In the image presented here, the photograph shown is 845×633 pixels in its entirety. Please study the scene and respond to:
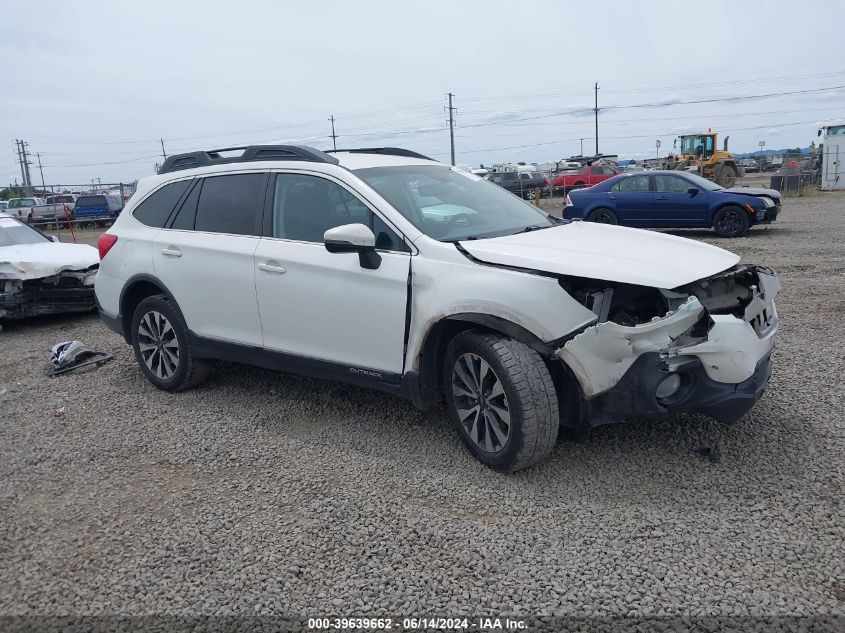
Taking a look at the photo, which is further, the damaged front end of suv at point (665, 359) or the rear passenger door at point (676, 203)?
the rear passenger door at point (676, 203)

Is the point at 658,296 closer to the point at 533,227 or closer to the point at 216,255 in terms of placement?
the point at 533,227

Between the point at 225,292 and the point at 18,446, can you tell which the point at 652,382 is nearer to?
the point at 225,292

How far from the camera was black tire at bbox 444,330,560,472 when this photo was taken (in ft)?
11.5

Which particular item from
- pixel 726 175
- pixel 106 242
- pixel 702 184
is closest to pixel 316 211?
pixel 106 242

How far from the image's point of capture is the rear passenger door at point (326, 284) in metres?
4.02

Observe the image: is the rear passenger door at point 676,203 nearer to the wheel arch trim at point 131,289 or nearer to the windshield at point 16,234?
the windshield at point 16,234

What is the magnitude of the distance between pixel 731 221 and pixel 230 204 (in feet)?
40.0

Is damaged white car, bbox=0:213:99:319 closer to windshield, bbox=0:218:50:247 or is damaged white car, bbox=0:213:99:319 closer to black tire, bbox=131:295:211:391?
windshield, bbox=0:218:50:247

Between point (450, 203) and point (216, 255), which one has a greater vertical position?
point (450, 203)

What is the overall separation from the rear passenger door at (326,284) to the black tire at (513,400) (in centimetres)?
48

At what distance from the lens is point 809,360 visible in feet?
17.9

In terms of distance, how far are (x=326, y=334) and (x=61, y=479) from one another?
180 centimetres

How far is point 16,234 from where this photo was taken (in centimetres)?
940

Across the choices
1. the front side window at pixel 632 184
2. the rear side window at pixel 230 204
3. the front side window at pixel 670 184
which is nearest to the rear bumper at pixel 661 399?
the rear side window at pixel 230 204
